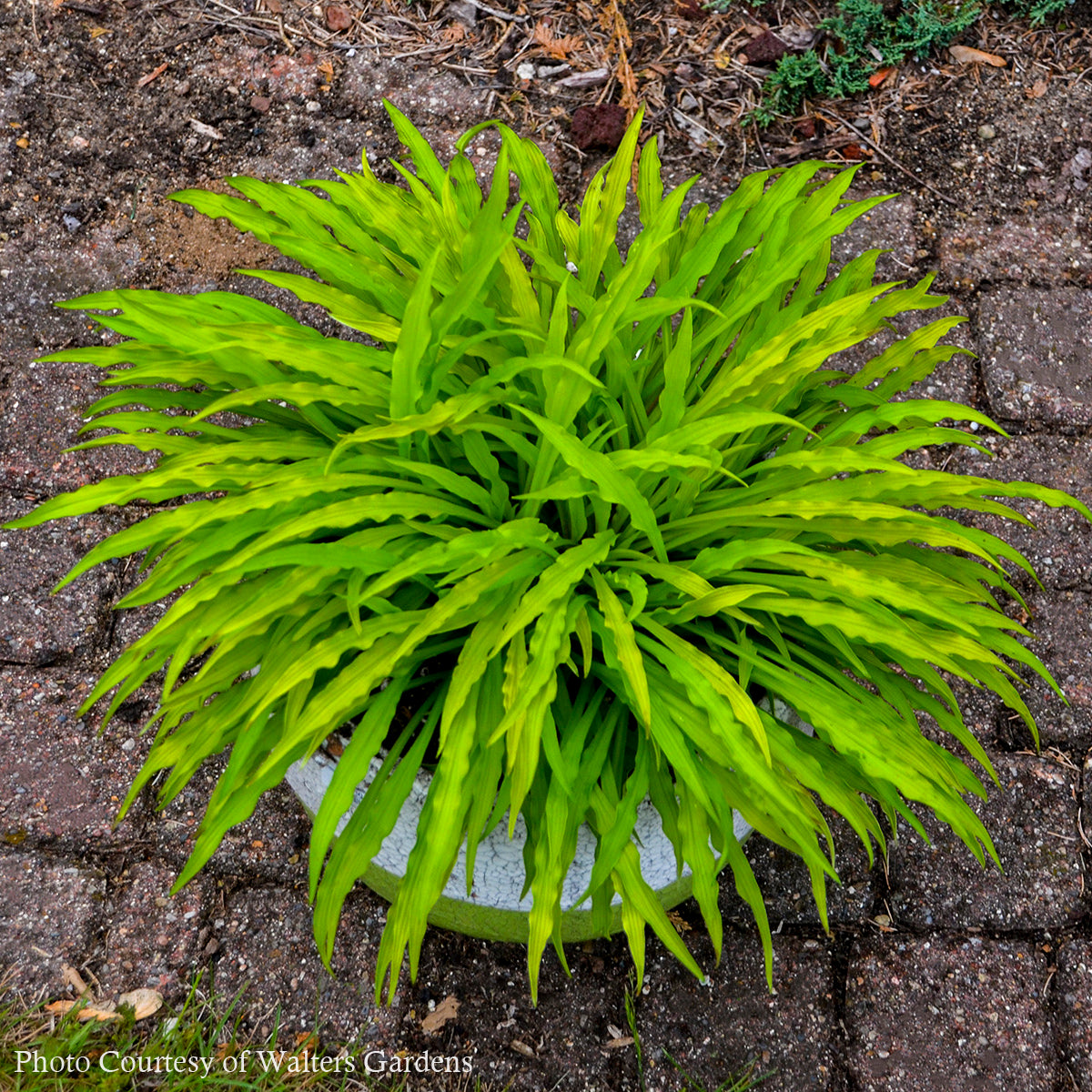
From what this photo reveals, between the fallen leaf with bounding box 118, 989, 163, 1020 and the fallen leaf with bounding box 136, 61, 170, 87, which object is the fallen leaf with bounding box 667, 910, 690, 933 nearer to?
the fallen leaf with bounding box 118, 989, 163, 1020

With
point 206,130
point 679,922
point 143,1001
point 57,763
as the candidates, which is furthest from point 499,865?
point 206,130

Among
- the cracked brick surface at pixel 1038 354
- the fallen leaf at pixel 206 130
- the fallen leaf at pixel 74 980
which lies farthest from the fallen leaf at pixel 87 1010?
the cracked brick surface at pixel 1038 354

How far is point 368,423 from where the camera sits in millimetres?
1468

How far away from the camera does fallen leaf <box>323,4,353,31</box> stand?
2.95 m

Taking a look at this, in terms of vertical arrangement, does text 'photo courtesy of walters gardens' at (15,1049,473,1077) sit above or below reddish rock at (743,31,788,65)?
below

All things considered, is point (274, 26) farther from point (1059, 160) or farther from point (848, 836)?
point (848, 836)

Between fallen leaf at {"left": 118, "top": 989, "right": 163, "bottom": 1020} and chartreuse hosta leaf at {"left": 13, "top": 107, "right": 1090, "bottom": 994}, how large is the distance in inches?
23.9

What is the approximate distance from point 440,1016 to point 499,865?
0.52 meters

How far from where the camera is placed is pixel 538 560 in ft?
4.49

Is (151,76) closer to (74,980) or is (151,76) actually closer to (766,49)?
(766,49)

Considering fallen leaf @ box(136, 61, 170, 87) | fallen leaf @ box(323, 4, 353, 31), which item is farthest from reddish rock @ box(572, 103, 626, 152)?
fallen leaf @ box(136, 61, 170, 87)

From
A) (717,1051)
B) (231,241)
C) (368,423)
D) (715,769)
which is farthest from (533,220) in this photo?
(717,1051)

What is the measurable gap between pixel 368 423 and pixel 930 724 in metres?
1.37

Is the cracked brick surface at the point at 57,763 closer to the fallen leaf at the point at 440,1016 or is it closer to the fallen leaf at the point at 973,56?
the fallen leaf at the point at 440,1016
